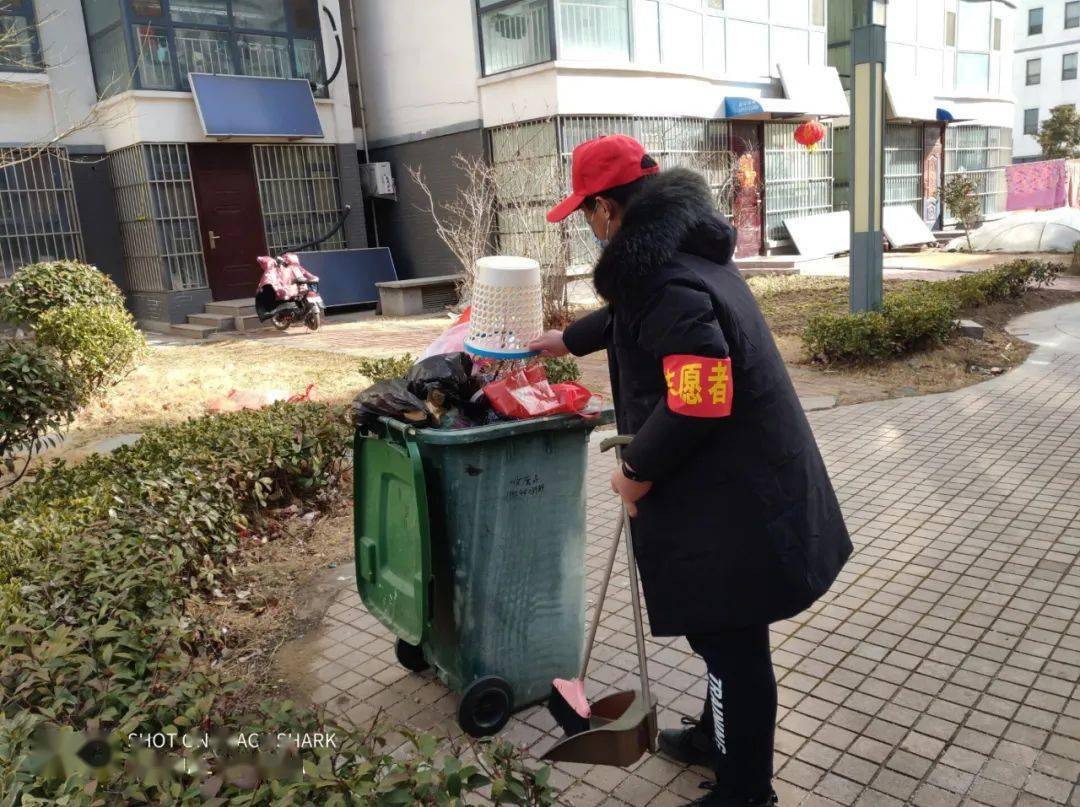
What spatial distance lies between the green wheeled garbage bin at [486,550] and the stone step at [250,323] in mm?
10607

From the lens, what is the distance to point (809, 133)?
17.9 metres

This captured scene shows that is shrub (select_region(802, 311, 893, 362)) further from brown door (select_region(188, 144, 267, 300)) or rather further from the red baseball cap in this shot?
brown door (select_region(188, 144, 267, 300))

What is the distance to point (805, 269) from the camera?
16.8 metres

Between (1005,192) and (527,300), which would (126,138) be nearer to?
(527,300)

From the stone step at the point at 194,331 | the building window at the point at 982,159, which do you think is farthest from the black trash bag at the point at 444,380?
the building window at the point at 982,159

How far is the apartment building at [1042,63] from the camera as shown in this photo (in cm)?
Result: 4541

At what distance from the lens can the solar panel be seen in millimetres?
13219

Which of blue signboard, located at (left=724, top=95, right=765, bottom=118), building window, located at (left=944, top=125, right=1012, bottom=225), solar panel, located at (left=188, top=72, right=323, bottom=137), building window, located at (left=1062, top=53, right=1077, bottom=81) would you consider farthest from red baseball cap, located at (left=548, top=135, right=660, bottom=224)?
building window, located at (left=1062, top=53, right=1077, bottom=81)

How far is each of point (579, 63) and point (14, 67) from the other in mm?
8434

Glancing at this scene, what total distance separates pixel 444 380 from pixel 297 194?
43.8ft

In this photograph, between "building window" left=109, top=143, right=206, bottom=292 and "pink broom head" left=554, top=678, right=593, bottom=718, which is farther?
"building window" left=109, top=143, right=206, bottom=292

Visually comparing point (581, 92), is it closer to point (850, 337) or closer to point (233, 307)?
point (233, 307)

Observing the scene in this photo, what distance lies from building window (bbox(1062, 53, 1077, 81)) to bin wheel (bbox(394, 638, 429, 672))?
54.1 metres

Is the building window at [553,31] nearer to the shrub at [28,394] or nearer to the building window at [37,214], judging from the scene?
the building window at [37,214]
